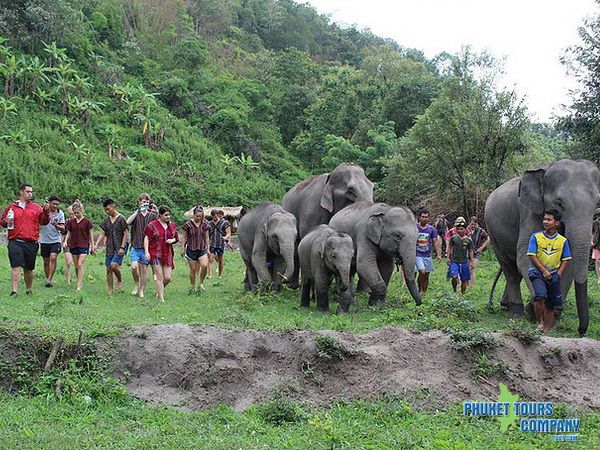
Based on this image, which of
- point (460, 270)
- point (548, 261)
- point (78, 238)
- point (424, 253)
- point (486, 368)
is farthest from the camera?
point (460, 270)

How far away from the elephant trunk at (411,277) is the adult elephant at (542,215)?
1642 millimetres

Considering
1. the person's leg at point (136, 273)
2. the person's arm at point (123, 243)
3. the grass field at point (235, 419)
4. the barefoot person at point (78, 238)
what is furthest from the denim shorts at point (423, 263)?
the barefoot person at point (78, 238)

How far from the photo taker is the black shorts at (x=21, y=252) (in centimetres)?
1192

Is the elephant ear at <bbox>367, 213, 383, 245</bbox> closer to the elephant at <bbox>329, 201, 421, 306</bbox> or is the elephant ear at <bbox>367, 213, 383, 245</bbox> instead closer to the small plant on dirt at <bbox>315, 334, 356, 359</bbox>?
the elephant at <bbox>329, 201, 421, 306</bbox>

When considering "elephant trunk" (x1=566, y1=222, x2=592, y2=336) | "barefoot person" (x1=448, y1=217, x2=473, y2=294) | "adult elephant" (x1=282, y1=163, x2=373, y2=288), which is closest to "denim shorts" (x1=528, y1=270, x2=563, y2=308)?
"elephant trunk" (x1=566, y1=222, x2=592, y2=336)

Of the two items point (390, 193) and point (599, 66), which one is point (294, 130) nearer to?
point (390, 193)

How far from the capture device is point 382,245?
38.7ft

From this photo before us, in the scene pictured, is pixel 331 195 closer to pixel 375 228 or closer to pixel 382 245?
pixel 375 228

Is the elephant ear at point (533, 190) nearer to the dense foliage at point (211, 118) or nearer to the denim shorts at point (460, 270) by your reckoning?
the denim shorts at point (460, 270)

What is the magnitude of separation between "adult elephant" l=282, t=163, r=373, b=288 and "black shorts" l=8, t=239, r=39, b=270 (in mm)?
5125

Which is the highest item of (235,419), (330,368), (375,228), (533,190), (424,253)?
(533,190)

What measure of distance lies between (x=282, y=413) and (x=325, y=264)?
4999 millimetres

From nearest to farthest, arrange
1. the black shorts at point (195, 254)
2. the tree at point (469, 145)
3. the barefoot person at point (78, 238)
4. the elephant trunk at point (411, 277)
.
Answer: the elephant trunk at point (411, 277), the barefoot person at point (78, 238), the black shorts at point (195, 254), the tree at point (469, 145)

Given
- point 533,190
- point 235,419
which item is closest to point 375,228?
point 533,190
